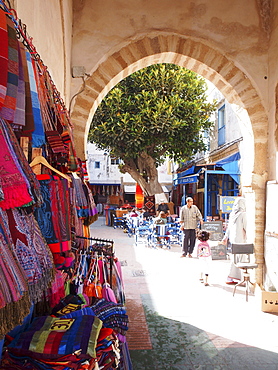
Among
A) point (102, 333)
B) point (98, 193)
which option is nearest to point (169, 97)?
point (102, 333)

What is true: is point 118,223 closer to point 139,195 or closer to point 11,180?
point 139,195

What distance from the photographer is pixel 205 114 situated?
14.9 meters

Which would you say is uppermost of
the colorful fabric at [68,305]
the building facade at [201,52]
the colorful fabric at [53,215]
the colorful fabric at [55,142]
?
the building facade at [201,52]

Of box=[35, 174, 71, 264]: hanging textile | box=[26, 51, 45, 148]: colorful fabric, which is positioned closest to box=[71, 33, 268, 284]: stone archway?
box=[35, 174, 71, 264]: hanging textile

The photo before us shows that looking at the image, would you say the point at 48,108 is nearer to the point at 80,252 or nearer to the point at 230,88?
the point at 80,252

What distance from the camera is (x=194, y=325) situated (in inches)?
169

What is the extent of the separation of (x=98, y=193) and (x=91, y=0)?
22424 mm

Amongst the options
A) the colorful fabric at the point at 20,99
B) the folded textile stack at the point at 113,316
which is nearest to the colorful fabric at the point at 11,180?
the colorful fabric at the point at 20,99

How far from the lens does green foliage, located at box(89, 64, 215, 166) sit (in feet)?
43.5

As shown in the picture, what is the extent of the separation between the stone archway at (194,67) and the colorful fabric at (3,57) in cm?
357

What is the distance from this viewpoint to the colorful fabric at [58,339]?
152cm

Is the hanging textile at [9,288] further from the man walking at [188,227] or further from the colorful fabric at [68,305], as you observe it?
the man walking at [188,227]

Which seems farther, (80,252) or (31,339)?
(80,252)

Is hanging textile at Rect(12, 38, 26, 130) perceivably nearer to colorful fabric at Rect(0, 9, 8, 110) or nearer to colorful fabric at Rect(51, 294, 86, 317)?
colorful fabric at Rect(0, 9, 8, 110)
